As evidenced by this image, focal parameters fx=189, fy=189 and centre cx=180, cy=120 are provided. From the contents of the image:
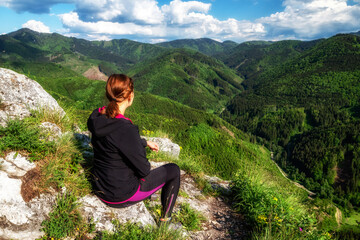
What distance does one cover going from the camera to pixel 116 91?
3270 millimetres

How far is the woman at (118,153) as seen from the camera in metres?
3.17

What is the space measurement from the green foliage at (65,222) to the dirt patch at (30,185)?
40cm

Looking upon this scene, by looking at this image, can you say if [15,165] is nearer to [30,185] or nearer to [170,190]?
[30,185]

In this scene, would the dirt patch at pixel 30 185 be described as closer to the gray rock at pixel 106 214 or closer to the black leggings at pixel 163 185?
the gray rock at pixel 106 214

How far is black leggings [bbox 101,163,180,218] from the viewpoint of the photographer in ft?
12.5

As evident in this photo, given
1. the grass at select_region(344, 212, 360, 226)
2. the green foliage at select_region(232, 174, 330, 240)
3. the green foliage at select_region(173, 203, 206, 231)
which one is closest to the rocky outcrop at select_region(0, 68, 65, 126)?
the green foliage at select_region(173, 203, 206, 231)

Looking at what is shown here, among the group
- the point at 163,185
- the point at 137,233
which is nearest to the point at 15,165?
the point at 137,233

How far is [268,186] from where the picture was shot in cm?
549

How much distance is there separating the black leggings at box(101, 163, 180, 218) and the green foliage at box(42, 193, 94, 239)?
602 millimetres

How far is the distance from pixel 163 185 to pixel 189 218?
3.64 ft

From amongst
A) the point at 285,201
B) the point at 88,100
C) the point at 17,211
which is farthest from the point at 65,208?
the point at 88,100

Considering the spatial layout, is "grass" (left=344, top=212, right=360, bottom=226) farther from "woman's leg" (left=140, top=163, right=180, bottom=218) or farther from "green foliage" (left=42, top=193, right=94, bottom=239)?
"green foliage" (left=42, top=193, right=94, bottom=239)

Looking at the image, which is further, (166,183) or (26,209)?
(166,183)

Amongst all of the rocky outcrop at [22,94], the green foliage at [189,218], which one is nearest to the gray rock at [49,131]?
the rocky outcrop at [22,94]
